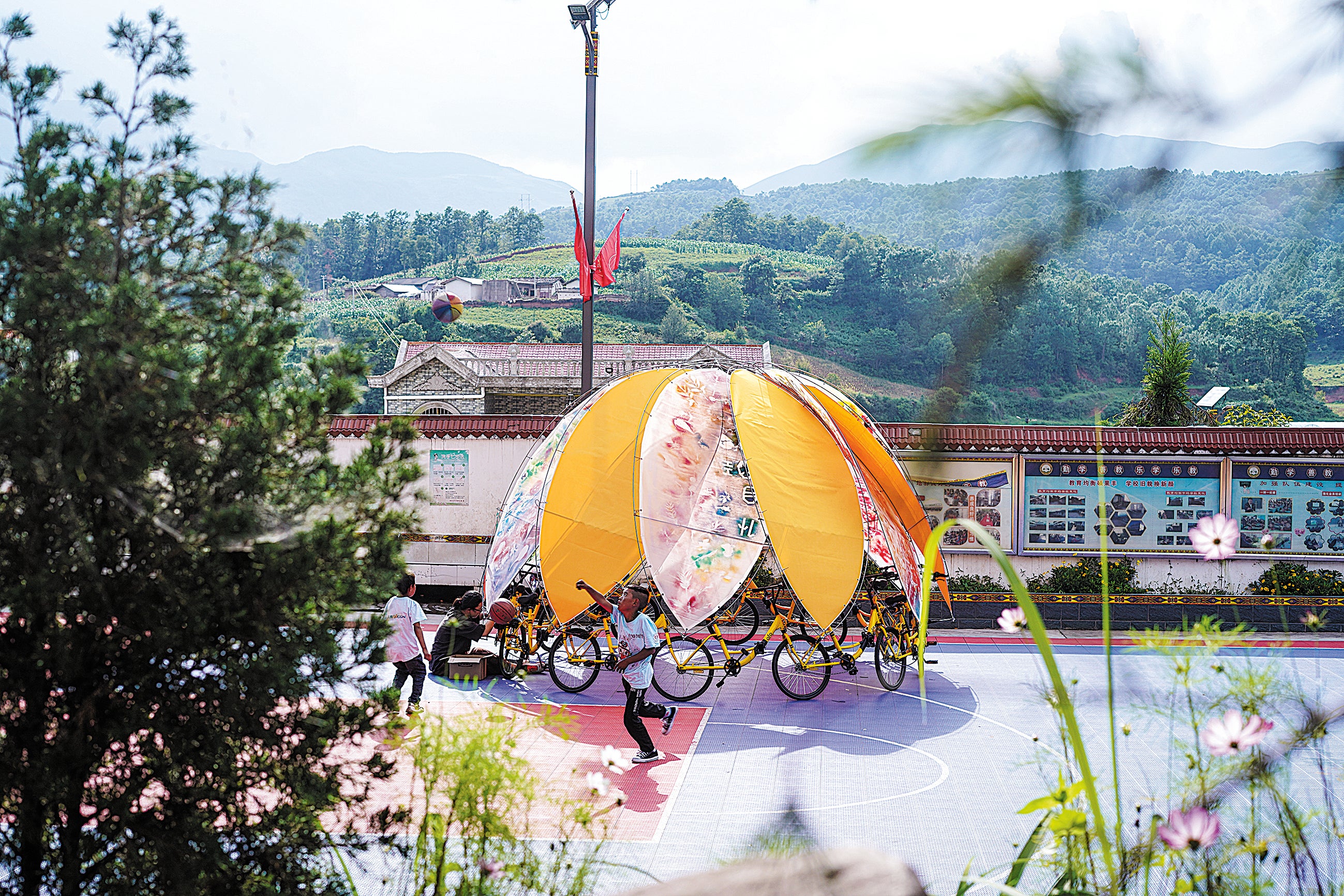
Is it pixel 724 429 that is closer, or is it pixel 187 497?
pixel 187 497

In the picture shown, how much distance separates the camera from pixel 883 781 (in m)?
6.79

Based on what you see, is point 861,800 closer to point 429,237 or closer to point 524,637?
point 524,637

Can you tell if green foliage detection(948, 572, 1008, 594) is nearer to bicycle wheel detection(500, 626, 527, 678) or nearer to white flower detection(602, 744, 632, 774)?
bicycle wheel detection(500, 626, 527, 678)

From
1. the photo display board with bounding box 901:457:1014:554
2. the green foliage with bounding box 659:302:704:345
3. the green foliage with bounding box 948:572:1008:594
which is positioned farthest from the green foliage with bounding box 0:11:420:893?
the green foliage with bounding box 659:302:704:345

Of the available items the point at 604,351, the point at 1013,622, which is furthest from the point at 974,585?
the point at 604,351

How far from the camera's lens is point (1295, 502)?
40.1ft

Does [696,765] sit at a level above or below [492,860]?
below

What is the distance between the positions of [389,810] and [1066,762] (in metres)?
2.15

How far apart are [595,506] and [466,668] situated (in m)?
2.02

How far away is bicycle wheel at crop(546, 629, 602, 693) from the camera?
30.0 ft

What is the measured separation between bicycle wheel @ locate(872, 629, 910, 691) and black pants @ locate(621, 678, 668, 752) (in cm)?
289

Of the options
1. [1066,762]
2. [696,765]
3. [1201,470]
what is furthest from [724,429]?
[1066,762]

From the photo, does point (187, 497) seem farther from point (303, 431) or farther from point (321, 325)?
point (321, 325)

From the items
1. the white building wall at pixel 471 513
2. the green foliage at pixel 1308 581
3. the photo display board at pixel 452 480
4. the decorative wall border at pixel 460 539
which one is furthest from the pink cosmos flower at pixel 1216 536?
the photo display board at pixel 452 480
